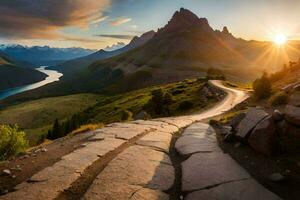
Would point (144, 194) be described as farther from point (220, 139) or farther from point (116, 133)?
point (116, 133)

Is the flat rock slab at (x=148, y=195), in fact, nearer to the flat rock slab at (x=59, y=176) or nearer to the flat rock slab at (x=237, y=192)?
the flat rock slab at (x=237, y=192)

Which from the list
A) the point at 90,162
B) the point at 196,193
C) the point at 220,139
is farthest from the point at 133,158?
the point at 220,139

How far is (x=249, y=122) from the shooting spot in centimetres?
1388

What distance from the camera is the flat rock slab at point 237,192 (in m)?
9.28

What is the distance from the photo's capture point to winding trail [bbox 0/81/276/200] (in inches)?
387

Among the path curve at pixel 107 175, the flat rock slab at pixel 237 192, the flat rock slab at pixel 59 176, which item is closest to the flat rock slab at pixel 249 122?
the path curve at pixel 107 175

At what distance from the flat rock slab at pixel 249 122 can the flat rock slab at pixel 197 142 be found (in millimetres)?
1253

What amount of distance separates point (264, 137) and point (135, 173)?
202 inches

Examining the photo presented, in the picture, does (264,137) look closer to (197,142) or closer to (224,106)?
(197,142)

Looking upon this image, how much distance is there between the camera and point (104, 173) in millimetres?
11422

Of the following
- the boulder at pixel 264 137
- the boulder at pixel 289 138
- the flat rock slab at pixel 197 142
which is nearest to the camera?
the boulder at pixel 289 138

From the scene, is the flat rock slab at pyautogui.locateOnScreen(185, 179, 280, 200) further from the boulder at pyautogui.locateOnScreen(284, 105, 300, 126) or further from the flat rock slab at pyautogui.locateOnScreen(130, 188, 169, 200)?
the boulder at pyautogui.locateOnScreen(284, 105, 300, 126)

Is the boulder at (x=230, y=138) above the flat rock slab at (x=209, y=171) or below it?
above

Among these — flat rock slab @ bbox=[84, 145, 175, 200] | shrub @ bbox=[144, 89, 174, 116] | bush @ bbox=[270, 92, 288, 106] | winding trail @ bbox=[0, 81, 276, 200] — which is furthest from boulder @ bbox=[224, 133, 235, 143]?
shrub @ bbox=[144, 89, 174, 116]
